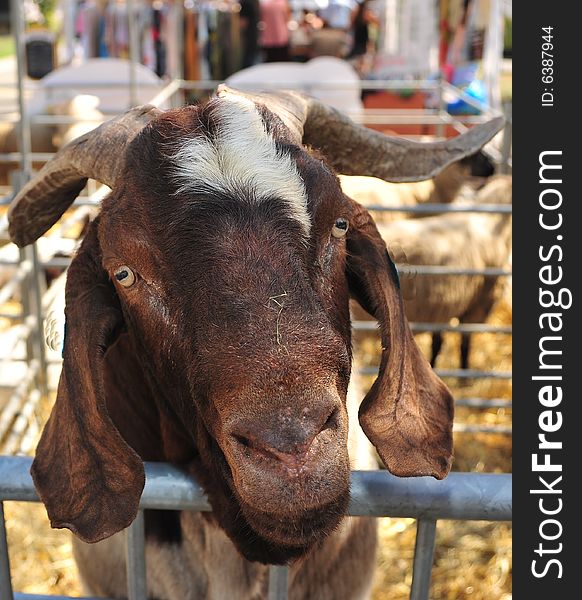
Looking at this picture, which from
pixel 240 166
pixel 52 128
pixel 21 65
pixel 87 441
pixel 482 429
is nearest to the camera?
pixel 240 166

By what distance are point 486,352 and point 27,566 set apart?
3877 mm

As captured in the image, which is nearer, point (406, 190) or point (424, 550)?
point (424, 550)

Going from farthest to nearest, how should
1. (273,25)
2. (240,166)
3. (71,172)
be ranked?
1. (273,25)
2. (71,172)
3. (240,166)

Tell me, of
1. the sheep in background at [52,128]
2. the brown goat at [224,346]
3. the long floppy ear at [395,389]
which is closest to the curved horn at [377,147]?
the brown goat at [224,346]

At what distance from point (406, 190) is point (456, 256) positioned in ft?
4.91

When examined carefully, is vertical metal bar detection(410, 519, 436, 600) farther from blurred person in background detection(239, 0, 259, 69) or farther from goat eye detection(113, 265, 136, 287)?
blurred person in background detection(239, 0, 259, 69)

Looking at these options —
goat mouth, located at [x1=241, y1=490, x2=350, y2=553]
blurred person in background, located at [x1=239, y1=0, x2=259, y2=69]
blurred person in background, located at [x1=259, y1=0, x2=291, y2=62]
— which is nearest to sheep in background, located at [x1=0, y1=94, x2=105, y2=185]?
blurred person in background, located at [x1=239, y1=0, x2=259, y2=69]

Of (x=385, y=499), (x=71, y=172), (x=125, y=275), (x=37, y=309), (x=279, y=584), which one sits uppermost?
(x=71, y=172)

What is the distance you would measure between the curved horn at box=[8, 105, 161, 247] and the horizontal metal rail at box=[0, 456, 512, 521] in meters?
0.84

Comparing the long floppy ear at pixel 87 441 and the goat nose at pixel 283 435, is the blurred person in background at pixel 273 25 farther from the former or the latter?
the goat nose at pixel 283 435

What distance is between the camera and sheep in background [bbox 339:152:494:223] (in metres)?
5.98

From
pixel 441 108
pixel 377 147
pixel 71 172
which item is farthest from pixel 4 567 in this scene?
pixel 441 108

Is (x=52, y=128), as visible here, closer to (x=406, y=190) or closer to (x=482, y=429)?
(x=406, y=190)

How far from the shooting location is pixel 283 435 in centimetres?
138
